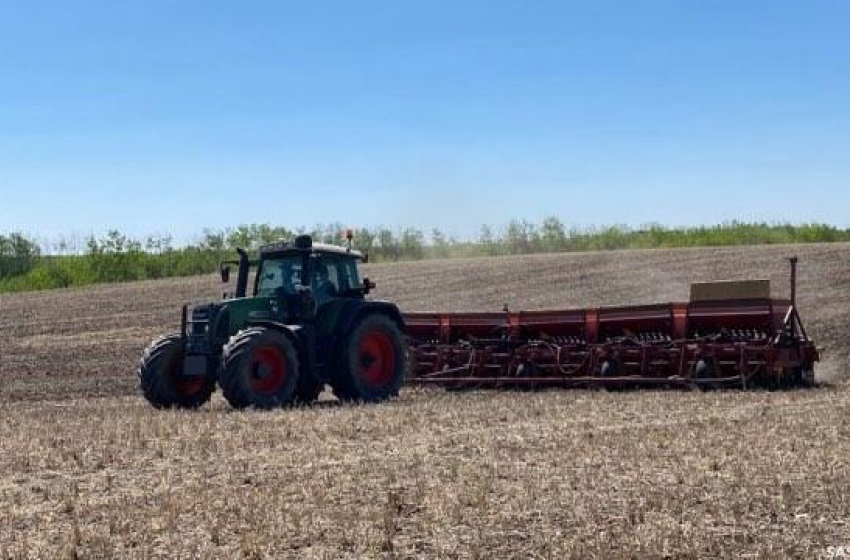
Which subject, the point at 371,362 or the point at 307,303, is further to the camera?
the point at 371,362

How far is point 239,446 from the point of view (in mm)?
10227

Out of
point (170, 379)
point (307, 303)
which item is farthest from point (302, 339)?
point (170, 379)

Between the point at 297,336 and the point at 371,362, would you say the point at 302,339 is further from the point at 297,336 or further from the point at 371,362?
the point at 371,362

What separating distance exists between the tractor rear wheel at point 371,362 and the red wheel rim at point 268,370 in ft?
3.38

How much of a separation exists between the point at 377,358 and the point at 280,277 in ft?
5.38

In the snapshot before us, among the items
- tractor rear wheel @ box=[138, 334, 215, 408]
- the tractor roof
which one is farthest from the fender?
tractor rear wheel @ box=[138, 334, 215, 408]

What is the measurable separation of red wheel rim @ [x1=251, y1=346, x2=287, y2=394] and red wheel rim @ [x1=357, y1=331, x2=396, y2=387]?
1432 millimetres

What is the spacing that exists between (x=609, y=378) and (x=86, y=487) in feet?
29.3

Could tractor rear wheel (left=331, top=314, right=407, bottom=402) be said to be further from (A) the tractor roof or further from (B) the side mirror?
(A) the tractor roof

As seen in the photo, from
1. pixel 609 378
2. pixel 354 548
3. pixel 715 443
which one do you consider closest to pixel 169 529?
pixel 354 548

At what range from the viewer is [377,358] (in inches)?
606

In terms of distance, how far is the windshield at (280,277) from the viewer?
14883 mm

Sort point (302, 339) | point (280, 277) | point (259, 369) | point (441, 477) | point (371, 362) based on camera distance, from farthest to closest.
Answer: point (371, 362) < point (280, 277) < point (302, 339) < point (259, 369) < point (441, 477)

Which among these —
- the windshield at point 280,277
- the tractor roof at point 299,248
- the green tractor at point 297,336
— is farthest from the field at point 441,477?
the tractor roof at point 299,248
